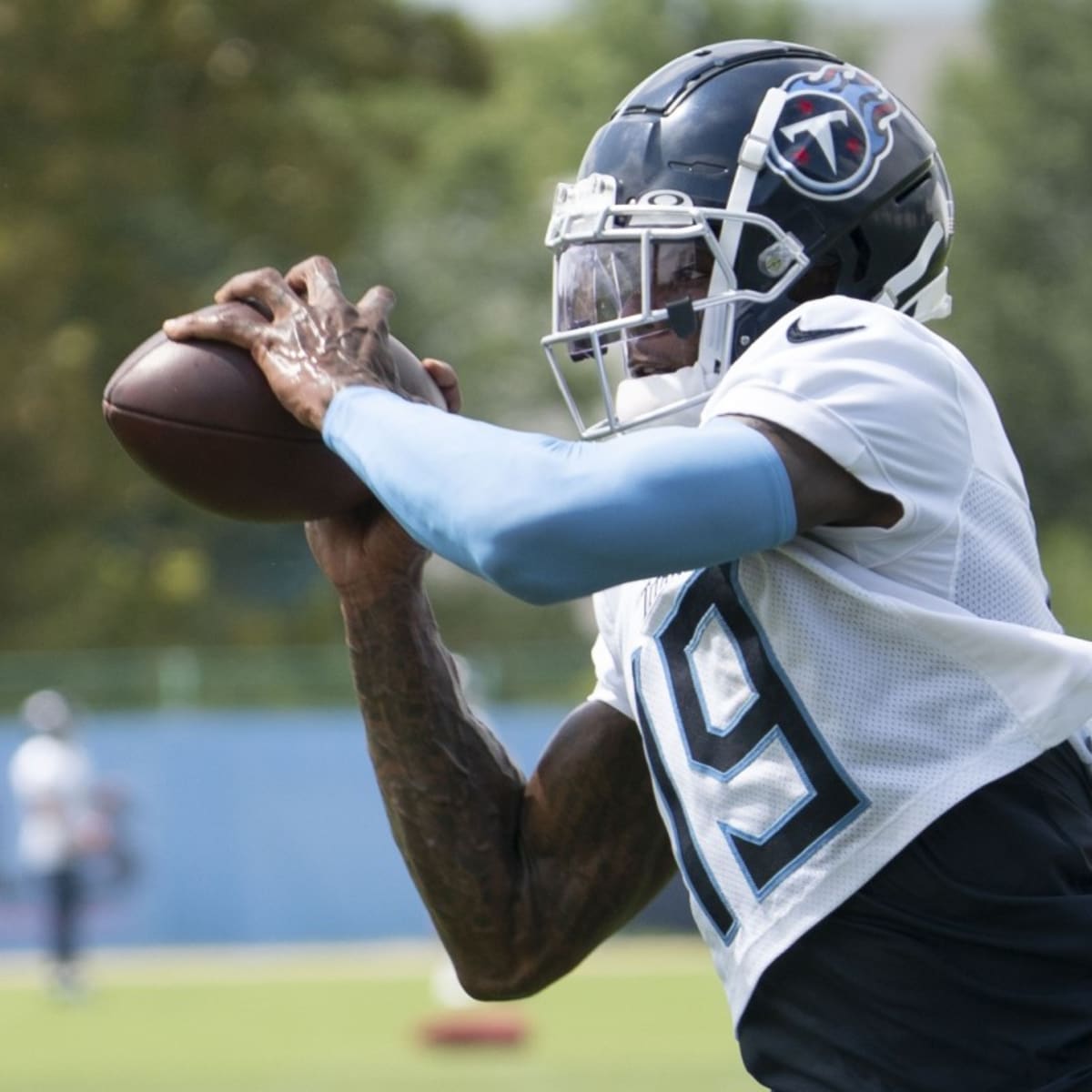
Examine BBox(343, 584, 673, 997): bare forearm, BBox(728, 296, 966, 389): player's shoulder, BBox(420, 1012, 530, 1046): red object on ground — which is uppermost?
BBox(728, 296, 966, 389): player's shoulder

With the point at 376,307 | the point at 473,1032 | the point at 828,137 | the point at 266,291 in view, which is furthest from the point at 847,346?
the point at 473,1032

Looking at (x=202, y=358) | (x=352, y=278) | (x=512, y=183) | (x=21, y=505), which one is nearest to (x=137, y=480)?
(x=21, y=505)

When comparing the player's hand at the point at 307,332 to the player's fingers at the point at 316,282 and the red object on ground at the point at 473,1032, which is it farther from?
the red object on ground at the point at 473,1032

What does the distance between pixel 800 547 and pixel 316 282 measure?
0.62 metres

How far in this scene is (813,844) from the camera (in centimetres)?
229

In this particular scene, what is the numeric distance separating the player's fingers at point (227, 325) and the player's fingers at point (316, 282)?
0.05m

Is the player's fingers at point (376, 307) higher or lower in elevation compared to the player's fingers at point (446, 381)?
higher

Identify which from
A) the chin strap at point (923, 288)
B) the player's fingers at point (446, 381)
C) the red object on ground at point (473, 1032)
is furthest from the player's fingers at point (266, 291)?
the red object on ground at point (473, 1032)

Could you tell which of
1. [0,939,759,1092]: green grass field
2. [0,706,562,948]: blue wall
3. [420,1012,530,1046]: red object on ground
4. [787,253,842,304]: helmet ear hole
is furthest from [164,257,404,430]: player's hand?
[0,706,562,948]: blue wall

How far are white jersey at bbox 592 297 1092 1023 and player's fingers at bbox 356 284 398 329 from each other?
40 cm

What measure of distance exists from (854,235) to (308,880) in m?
14.0

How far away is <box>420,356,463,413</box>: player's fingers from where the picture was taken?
2791 mm

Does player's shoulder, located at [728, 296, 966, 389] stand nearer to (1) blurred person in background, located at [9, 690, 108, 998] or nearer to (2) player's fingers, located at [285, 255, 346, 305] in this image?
(2) player's fingers, located at [285, 255, 346, 305]

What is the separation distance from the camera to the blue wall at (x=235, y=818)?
16.0m
